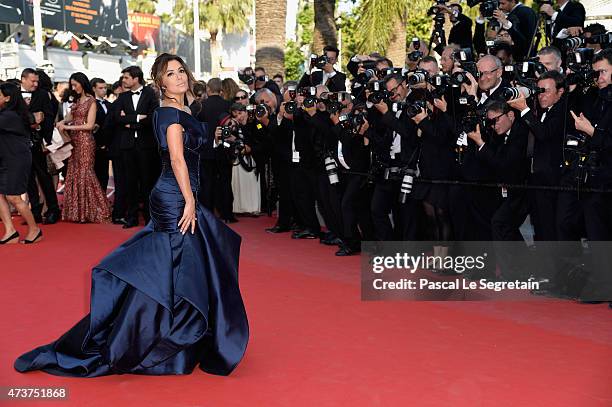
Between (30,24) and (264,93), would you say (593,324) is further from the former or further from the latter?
(30,24)

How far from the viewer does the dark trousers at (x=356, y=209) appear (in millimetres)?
8320

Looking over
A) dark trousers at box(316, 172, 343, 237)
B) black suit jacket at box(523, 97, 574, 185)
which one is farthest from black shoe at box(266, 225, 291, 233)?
black suit jacket at box(523, 97, 574, 185)

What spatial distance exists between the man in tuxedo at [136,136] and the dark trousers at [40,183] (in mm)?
1090

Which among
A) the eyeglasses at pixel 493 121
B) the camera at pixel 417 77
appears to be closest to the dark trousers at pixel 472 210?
the eyeglasses at pixel 493 121

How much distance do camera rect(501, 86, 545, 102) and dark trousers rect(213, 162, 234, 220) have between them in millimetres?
5369

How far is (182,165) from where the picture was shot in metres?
4.71

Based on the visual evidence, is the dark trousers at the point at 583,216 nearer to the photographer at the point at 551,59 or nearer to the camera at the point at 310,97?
the photographer at the point at 551,59

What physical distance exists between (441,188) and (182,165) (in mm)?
3250

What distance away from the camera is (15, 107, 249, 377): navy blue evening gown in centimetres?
459

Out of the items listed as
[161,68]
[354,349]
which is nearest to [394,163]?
[354,349]

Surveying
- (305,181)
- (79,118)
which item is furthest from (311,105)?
(79,118)

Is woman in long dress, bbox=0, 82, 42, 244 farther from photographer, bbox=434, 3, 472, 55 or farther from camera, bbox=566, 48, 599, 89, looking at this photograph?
camera, bbox=566, 48, 599, 89

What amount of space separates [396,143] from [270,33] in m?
7.74

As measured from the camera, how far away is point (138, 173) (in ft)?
35.4
